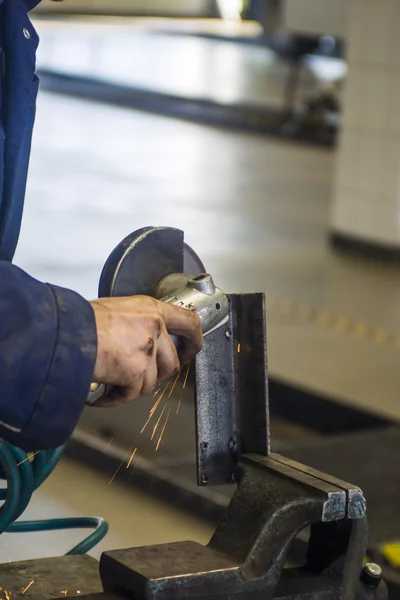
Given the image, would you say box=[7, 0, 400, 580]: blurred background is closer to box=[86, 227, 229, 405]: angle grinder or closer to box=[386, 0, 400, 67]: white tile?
box=[386, 0, 400, 67]: white tile

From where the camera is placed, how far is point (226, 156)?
31.1 ft

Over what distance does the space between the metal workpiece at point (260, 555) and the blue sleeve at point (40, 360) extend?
22 centimetres

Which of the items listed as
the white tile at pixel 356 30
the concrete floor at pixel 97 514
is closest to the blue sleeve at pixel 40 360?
the concrete floor at pixel 97 514

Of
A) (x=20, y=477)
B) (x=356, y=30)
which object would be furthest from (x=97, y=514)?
(x=356, y=30)

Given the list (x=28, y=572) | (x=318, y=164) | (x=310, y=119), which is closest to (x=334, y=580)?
(x=28, y=572)

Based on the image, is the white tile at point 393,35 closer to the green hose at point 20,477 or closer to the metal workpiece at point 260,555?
the green hose at point 20,477

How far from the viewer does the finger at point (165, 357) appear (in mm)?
1305

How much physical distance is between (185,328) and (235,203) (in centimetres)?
649

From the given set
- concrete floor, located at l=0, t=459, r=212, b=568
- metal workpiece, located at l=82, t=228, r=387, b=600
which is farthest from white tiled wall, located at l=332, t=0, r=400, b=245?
metal workpiece, located at l=82, t=228, r=387, b=600

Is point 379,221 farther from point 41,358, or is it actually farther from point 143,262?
point 41,358

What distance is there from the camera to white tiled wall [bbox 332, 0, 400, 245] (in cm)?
631

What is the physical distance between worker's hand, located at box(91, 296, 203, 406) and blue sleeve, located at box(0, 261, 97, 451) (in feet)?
0.08

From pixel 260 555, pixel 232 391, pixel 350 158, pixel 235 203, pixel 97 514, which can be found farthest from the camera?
pixel 235 203

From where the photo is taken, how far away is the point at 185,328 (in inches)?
53.1
